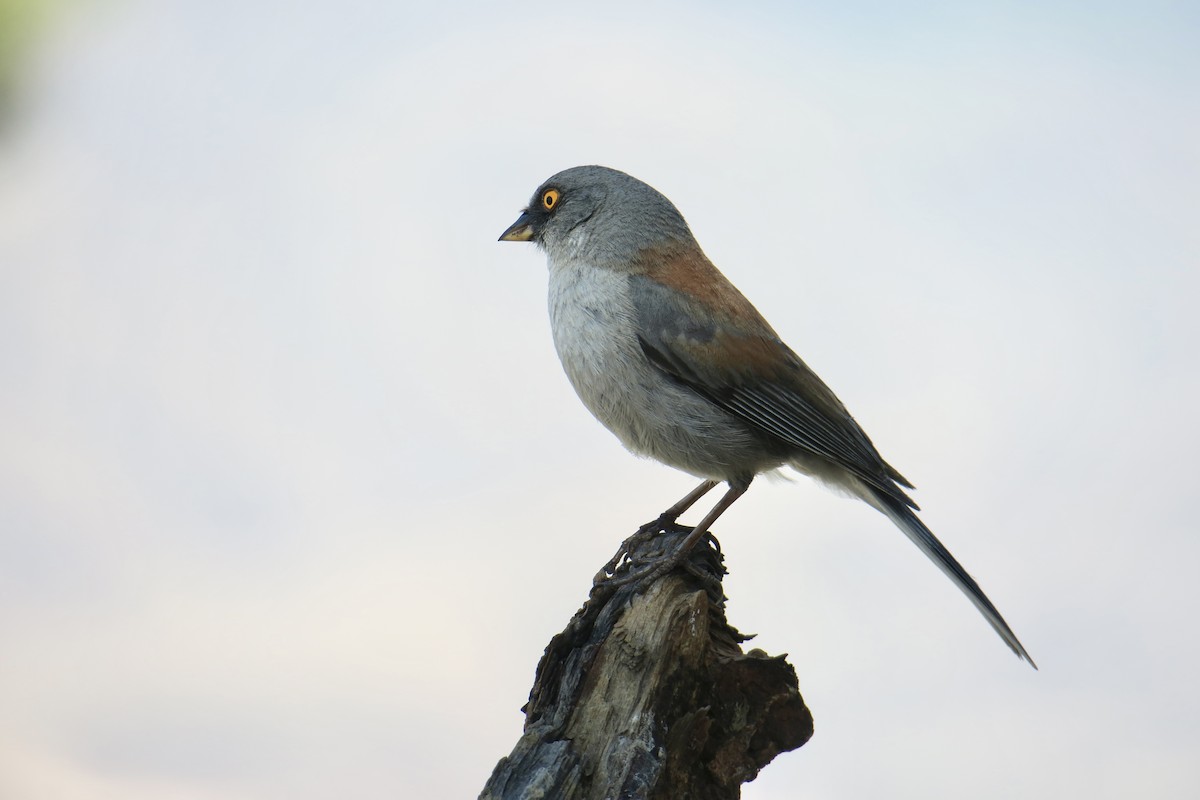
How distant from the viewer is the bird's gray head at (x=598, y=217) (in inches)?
211

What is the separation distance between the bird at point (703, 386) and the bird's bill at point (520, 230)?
53 centimetres

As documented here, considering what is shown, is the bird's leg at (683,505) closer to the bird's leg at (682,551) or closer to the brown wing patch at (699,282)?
the bird's leg at (682,551)

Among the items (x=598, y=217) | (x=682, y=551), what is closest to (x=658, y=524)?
(x=682, y=551)

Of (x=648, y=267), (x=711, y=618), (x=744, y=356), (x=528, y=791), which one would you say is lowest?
(x=528, y=791)

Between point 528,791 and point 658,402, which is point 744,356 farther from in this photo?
point 528,791

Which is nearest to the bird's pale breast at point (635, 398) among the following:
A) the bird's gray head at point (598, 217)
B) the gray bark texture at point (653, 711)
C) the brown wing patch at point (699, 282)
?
the brown wing patch at point (699, 282)

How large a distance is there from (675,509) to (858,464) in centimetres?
97

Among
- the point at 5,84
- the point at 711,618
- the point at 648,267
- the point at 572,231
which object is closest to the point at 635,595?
the point at 711,618

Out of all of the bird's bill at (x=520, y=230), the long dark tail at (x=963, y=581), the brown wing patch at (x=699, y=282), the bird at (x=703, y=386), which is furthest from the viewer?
the bird's bill at (x=520, y=230)

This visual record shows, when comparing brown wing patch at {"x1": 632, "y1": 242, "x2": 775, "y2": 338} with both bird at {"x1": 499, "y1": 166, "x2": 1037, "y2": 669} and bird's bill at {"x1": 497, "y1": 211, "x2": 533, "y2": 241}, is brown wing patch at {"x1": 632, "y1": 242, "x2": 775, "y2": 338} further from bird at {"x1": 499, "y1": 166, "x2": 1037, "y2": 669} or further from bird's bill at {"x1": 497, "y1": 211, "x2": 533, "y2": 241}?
bird's bill at {"x1": 497, "y1": 211, "x2": 533, "y2": 241}

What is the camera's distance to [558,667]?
462 cm

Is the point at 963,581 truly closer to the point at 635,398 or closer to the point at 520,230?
the point at 635,398

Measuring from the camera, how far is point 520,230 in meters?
5.78

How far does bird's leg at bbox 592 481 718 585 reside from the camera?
5.27 metres
